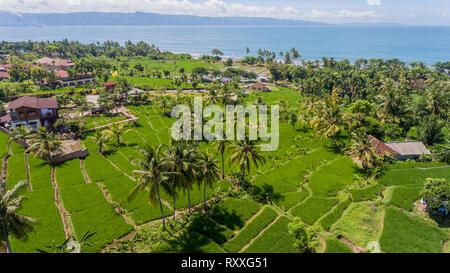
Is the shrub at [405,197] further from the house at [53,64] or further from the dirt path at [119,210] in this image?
the house at [53,64]

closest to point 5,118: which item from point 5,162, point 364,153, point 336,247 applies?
point 5,162

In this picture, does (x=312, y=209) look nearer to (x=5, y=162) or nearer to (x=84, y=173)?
(x=84, y=173)

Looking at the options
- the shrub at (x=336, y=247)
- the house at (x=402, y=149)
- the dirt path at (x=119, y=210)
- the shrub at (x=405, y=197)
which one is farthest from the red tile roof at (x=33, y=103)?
the shrub at (x=405, y=197)

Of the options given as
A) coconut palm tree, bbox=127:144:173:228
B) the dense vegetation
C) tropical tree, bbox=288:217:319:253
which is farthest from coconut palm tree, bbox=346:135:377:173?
coconut palm tree, bbox=127:144:173:228

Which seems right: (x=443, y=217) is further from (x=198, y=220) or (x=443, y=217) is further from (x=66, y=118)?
(x=66, y=118)

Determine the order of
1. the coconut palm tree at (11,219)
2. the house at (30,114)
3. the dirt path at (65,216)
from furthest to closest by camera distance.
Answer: the house at (30,114)
the dirt path at (65,216)
the coconut palm tree at (11,219)
